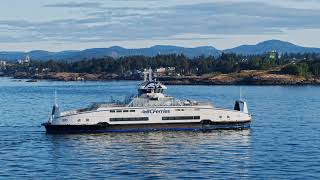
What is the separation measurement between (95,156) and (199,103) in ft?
79.0

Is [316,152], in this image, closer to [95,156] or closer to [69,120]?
[95,156]

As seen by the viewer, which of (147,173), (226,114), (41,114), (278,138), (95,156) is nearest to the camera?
(147,173)

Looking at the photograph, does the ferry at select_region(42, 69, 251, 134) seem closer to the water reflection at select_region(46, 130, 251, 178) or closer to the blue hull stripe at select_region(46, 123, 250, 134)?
the blue hull stripe at select_region(46, 123, 250, 134)

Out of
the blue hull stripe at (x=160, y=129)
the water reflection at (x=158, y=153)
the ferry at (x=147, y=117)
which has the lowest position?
the water reflection at (x=158, y=153)

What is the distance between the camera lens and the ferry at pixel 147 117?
8050 centimetres

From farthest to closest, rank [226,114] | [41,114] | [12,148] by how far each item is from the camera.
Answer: [41,114] → [226,114] → [12,148]

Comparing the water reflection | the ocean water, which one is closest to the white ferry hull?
the ocean water

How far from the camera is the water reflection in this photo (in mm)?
56000

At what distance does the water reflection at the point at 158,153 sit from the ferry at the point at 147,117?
1928 millimetres

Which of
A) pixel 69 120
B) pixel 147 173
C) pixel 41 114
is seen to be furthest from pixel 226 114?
pixel 41 114

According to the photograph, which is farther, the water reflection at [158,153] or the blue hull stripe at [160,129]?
the blue hull stripe at [160,129]

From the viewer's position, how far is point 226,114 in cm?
8425

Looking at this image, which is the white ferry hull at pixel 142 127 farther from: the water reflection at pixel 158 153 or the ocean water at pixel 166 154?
the water reflection at pixel 158 153

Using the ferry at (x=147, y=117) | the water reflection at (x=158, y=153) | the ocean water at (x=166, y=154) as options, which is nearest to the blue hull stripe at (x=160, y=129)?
the ferry at (x=147, y=117)
